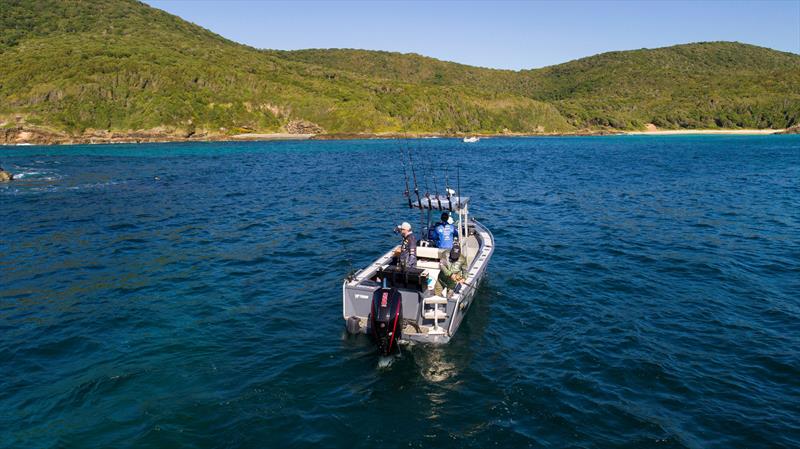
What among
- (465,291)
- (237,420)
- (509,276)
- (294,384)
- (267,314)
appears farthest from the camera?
(509,276)

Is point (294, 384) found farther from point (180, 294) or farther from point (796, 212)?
point (796, 212)

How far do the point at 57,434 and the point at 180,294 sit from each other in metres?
7.59

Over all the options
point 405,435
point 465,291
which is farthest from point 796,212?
point 405,435

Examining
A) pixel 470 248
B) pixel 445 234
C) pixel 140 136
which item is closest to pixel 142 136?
pixel 140 136

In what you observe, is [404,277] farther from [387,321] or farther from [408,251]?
[387,321]

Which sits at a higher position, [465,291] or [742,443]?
[465,291]

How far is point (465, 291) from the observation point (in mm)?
13188

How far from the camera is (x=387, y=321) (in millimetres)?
11219

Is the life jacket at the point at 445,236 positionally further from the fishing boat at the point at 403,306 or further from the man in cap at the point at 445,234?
the fishing boat at the point at 403,306

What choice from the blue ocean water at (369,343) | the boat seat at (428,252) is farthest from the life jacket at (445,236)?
the blue ocean water at (369,343)

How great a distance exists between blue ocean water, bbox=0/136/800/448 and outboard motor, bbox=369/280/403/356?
579mm

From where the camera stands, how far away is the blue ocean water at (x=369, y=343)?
29.8 ft

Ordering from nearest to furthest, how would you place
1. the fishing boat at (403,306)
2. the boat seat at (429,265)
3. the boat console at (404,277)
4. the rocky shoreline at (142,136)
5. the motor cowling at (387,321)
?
the motor cowling at (387,321), the fishing boat at (403,306), the boat console at (404,277), the boat seat at (429,265), the rocky shoreline at (142,136)

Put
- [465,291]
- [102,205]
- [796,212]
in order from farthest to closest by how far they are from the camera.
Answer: [102,205]
[796,212]
[465,291]
